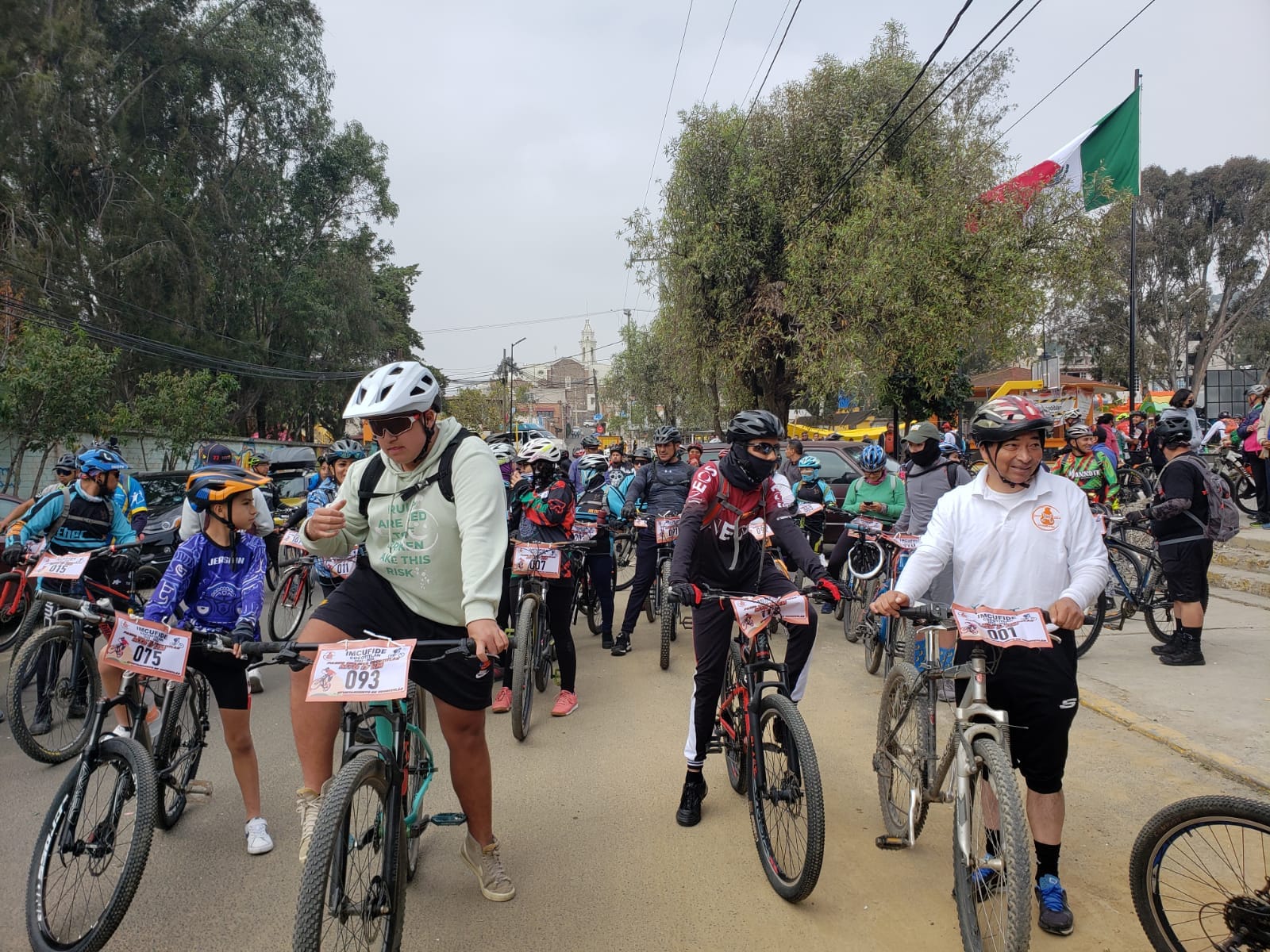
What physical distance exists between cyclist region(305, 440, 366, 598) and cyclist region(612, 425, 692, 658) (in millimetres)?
2775

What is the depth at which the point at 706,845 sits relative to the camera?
3.89 metres

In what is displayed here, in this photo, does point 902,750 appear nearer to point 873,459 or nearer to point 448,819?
point 448,819

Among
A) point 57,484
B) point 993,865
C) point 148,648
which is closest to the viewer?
point 993,865

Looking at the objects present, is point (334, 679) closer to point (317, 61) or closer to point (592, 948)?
point (592, 948)

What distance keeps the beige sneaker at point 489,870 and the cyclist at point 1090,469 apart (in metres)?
7.13

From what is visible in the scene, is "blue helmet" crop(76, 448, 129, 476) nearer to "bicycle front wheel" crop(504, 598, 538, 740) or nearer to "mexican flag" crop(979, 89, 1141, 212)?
"bicycle front wheel" crop(504, 598, 538, 740)

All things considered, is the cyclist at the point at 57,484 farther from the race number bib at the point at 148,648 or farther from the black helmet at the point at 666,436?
the black helmet at the point at 666,436

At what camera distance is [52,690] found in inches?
197

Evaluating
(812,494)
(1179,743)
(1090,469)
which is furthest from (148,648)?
(1090,469)

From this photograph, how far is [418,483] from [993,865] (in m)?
2.49

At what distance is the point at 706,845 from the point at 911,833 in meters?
0.99

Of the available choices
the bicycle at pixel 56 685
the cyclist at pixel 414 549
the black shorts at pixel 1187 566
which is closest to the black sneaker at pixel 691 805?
the cyclist at pixel 414 549

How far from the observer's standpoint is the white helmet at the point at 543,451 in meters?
6.37

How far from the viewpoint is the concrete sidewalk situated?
482 centimetres
